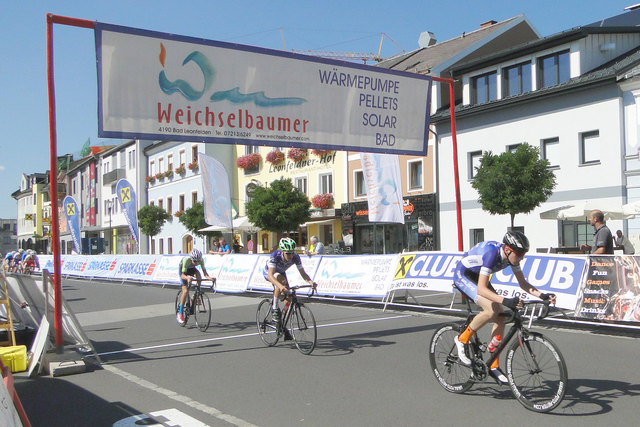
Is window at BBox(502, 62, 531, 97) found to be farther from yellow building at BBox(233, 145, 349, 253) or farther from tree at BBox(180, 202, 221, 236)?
tree at BBox(180, 202, 221, 236)

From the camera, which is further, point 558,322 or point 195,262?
point 195,262

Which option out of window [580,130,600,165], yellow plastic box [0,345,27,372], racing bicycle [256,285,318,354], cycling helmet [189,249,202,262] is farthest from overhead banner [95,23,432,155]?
window [580,130,600,165]

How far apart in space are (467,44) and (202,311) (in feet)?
88.3

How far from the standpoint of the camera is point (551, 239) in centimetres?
2577

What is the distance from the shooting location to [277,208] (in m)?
33.5

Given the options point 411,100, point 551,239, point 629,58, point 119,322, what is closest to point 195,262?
point 119,322

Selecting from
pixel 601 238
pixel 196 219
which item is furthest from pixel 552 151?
pixel 196 219

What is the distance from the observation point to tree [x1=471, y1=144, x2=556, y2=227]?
2198cm

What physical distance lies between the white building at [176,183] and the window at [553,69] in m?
25.5

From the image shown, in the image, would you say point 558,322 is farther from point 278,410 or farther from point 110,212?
point 110,212

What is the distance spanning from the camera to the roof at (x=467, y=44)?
33.1 meters

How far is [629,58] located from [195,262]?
20.0 meters

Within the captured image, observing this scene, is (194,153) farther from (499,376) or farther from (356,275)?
(499,376)

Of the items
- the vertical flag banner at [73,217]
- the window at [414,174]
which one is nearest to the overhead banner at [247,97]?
the window at [414,174]
